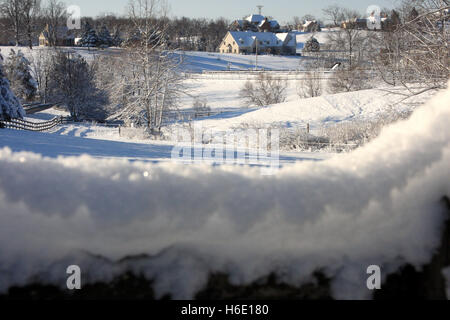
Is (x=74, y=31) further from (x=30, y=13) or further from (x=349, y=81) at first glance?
(x=349, y=81)

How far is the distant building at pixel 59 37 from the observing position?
207 feet

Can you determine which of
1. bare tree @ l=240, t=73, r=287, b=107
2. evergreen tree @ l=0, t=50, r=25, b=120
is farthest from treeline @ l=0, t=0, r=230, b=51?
evergreen tree @ l=0, t=50, r=25, b=120

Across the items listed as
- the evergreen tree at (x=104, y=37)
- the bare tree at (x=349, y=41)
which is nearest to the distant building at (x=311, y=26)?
the bare tree at (x=349, y=41)

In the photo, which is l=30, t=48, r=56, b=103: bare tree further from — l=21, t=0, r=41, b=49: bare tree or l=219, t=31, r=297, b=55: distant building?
l=219, t=31, r=297, b=55: distant building

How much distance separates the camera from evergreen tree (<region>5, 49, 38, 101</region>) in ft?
128

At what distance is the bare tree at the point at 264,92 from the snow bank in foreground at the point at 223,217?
38193 millimetres

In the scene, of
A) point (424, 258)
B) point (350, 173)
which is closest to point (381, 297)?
point (424, 258)

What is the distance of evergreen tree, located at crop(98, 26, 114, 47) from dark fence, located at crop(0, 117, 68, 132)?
37.7 meters

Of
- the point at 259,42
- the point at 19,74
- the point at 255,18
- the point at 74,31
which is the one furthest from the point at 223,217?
the point at 255,18

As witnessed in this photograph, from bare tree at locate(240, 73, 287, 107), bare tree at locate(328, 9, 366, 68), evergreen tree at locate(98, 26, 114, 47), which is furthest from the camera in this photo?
evergreen tree at locate(98, 26, 114, 47)

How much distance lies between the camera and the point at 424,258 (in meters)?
0.97

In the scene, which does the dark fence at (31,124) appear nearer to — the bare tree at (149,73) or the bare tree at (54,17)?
the bare tree at (149,73)

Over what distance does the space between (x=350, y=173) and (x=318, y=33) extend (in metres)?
101
